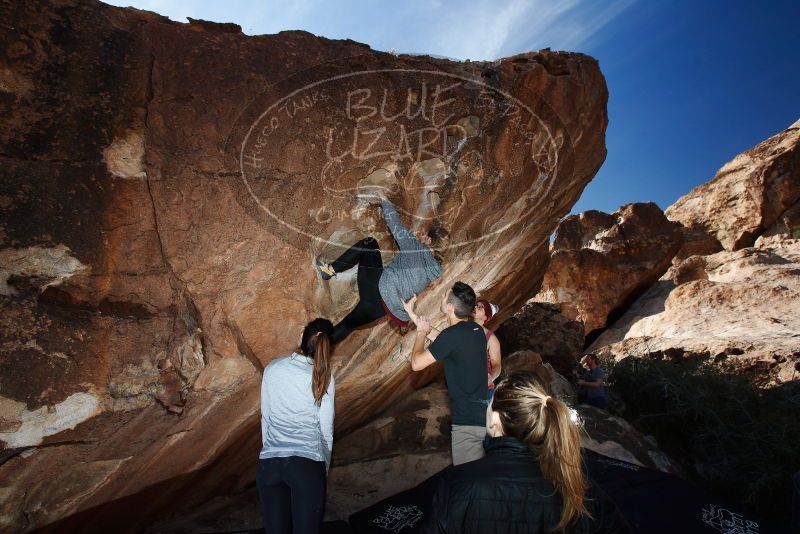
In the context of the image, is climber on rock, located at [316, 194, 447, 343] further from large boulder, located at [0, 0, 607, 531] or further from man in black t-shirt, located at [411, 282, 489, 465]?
man in black t-shirt, located at [411, 282, 489, 465]

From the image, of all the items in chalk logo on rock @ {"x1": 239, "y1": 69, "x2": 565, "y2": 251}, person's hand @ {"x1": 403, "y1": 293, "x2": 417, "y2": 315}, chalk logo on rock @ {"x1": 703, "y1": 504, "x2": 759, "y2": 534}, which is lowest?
chalk logo on rock @ {"x1": 703, "y1": 504, "x2": 759, "y2": 534}

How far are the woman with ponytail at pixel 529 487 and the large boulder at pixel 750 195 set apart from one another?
56.4ft

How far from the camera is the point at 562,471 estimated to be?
1421 mm

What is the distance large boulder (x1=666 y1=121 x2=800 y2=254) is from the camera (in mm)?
14922

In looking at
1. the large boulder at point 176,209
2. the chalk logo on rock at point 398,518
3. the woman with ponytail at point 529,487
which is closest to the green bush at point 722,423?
the chalk logo on rock at point 398,518

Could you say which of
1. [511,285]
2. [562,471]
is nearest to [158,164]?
[562,471]

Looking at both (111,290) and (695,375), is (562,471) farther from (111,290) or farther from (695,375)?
(695,375)

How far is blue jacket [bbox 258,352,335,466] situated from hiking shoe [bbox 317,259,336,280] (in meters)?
1.08

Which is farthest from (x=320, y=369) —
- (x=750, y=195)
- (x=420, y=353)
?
(x=750, y=195)

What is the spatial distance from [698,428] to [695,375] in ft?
4.55

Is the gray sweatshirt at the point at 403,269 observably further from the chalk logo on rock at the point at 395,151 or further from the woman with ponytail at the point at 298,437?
the woman with ponytail at the point at 298,437

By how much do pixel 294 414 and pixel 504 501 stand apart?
1.19m

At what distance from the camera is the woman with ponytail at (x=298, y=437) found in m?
2.10

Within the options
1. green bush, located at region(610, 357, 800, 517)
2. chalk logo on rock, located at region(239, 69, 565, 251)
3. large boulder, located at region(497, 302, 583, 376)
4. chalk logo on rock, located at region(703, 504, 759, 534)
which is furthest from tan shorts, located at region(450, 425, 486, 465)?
large boulder, located at region(497, 302, 583, 376)
